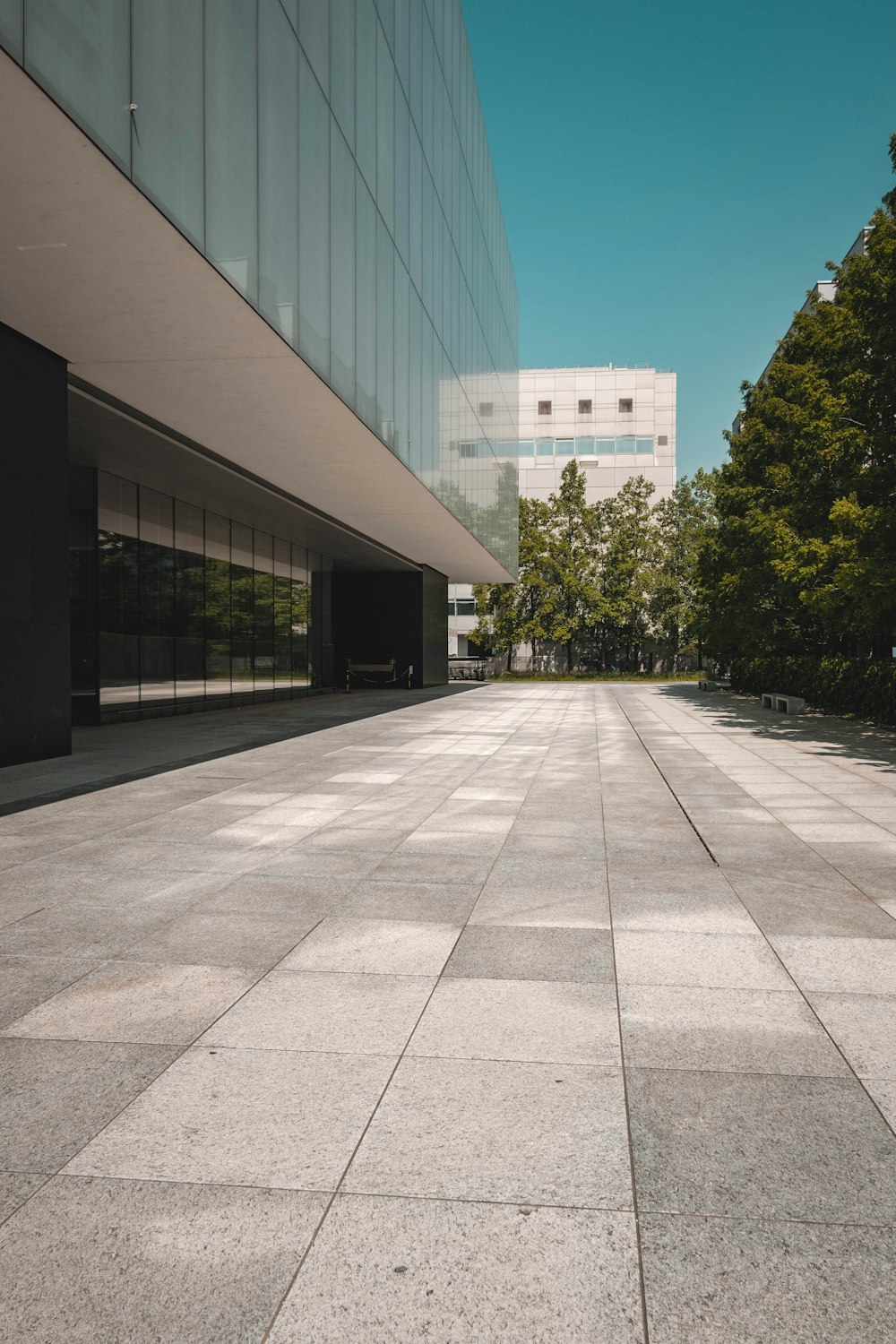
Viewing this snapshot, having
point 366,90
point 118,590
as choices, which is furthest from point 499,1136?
point 118,590

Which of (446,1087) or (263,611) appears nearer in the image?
(446,1087)

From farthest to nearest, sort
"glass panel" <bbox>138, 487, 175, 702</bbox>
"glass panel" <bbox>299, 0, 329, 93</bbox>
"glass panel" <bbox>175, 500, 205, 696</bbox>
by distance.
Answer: "glass panel" <bbox>175, 500, 205, 696</bbox>, "glass panel" <bbox>138, 487, 175, 702</bbox>, "glass panel" <bbox>299, 0, 329, 93</bbox>

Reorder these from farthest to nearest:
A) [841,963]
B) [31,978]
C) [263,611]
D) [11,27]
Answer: [263,611] < [11,27] < [841,963] < [31,978]

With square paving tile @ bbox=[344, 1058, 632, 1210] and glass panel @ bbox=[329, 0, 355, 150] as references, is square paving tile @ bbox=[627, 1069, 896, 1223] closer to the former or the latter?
square paving tile @ bbox=[344, 1058, 632, 1210]

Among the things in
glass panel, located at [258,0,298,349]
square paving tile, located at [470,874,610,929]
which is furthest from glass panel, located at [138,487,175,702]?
square paving tile, located at [470,874,610,929]

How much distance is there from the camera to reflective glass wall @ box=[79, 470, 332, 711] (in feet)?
66.1

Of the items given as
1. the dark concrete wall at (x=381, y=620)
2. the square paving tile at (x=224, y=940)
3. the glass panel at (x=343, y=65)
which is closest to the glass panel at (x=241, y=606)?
the dark concrete wall at (x=381, y=620)

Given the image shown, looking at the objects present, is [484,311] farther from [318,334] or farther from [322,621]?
[318,334]

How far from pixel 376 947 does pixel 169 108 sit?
8977 millimetres

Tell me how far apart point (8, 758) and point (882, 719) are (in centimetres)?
1718

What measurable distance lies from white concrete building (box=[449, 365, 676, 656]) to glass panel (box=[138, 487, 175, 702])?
52.6 meters

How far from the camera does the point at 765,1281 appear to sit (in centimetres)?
236

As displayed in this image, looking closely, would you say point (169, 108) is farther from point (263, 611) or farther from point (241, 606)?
point (263, 611)

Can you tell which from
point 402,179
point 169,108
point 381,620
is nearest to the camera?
point 169,108
